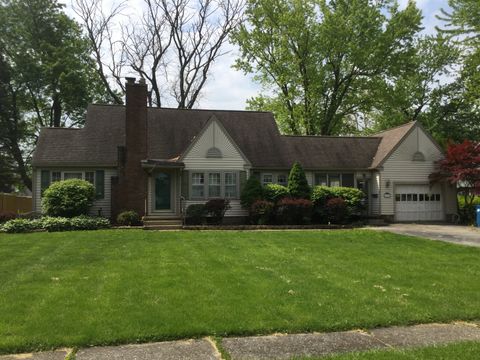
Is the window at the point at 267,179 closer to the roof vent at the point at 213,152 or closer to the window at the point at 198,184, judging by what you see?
the roof vent at the point at 213,152

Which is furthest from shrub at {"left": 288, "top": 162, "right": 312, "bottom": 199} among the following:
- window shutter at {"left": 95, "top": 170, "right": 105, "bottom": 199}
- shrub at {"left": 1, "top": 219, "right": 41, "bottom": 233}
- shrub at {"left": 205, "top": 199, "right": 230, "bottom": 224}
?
shrub at {"left": 1, "top": 219, "right": 41, "bottom": 233}

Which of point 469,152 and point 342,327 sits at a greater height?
point 469,152

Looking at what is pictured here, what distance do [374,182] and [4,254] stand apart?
764 inches

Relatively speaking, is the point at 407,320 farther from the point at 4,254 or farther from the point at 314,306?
the point at 4,254

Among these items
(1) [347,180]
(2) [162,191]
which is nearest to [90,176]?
(2) [162,191]

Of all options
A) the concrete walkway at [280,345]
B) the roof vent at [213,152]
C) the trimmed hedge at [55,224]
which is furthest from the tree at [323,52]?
the concrete walkway at [280,345]

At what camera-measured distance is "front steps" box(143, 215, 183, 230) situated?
1945 centimetres

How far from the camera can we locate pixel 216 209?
20.9 m

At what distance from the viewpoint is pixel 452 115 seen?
129 ft

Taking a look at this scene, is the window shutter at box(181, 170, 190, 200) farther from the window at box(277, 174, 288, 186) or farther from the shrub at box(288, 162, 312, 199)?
the window at box(277, 174, 288, 186)

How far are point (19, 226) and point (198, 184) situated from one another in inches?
324

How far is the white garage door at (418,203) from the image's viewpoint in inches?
976

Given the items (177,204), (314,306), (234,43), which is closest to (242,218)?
(177,204)

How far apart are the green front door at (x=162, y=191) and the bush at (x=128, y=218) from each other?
185cm
